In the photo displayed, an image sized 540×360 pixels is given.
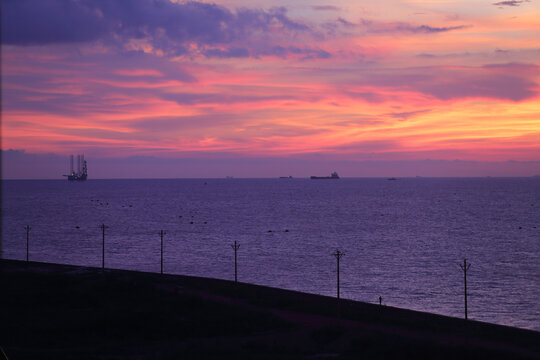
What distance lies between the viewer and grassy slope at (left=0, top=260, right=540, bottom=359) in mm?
32188

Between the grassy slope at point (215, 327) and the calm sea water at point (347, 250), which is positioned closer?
the grassy slope at point (215, 327)

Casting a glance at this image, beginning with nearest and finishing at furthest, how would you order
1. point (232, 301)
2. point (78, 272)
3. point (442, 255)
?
1. point (232, 301)
2. point (78, 272)
3. point (442, 255)

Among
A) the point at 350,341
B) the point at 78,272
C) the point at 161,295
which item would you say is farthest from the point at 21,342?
the point at 78,272

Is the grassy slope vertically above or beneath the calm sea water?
above

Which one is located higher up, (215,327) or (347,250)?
(215,327)

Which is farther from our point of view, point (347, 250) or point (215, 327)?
point (347, 250)

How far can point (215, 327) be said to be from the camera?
39875mm

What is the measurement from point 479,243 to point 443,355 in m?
87.3

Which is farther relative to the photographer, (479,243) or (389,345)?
(479,243)

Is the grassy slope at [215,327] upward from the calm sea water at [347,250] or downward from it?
upward

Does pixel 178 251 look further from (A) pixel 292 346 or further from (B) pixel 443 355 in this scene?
(B) pixel 443 355

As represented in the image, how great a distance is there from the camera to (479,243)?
4370 inches

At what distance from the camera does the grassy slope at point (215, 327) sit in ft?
106

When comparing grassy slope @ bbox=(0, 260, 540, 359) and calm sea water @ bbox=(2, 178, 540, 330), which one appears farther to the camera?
calm sea water @ bbox=(2, 178, 540, 330)
